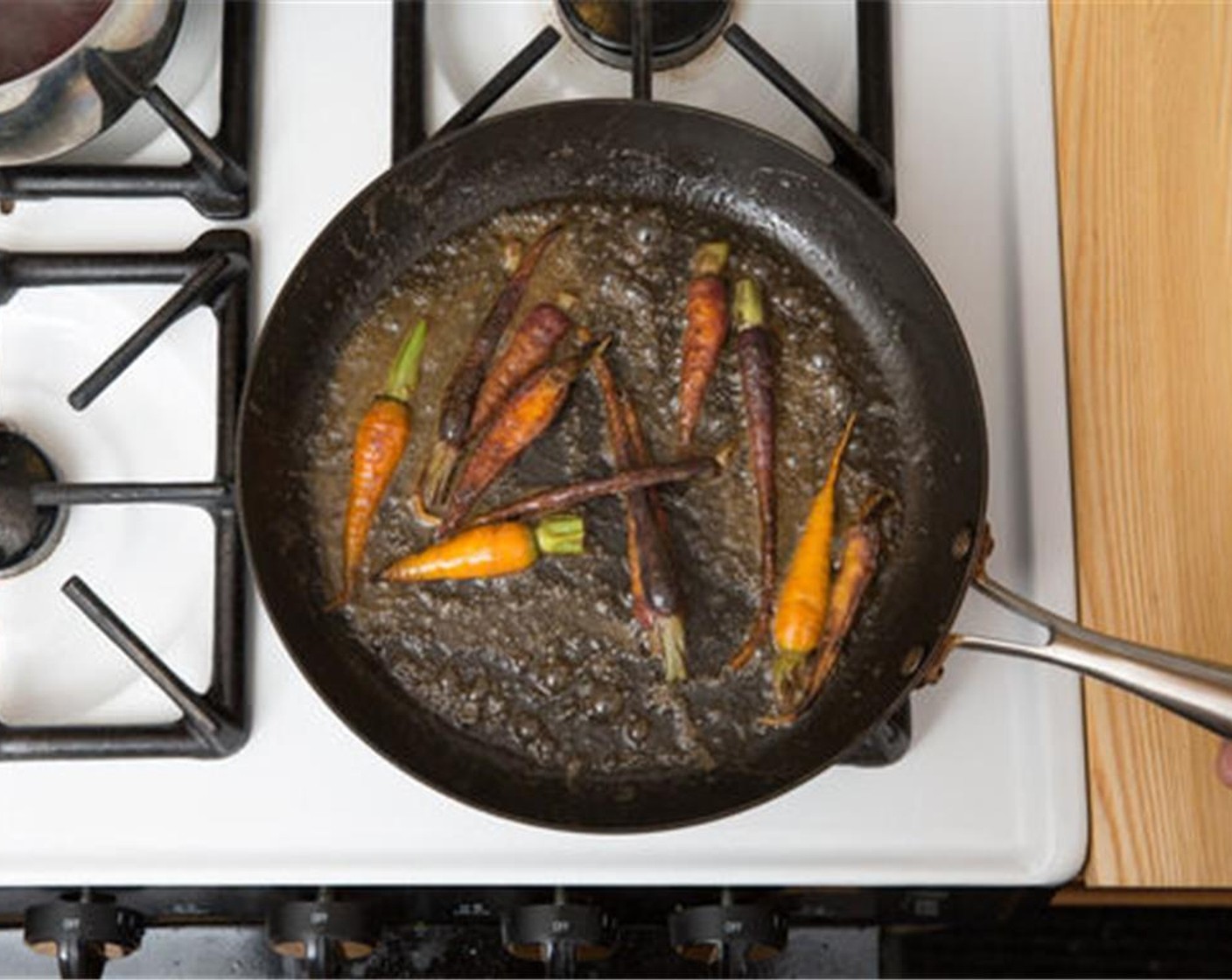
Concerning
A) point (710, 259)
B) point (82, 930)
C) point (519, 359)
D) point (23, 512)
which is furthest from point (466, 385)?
point (82, 930)

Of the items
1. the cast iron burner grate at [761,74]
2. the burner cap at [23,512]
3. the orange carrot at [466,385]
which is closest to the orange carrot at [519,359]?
the orange carrot at [466,385]

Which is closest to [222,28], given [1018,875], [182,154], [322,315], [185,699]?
[182,154]

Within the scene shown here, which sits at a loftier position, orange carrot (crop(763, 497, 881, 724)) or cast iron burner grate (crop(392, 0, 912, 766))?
cast iron burner grate (crop(392, 0, 912, 766))

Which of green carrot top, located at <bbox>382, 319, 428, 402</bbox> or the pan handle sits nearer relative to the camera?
the pan handle

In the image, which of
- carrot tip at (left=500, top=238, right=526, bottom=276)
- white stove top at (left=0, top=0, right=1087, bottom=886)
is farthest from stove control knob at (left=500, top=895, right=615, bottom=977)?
carrot tip at (left=500, top=238, right=526, bottom=276)

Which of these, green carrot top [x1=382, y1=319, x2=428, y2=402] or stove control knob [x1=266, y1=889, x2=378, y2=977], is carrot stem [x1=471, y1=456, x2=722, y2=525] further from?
stove control knob [x1=266, y1=889, x2=378, y2=977]
